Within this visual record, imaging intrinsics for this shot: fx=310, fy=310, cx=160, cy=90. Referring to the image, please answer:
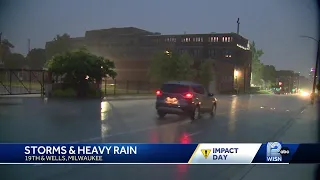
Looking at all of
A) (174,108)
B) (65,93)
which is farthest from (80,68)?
(174,108)

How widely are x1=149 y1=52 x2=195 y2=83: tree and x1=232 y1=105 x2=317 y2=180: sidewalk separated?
94 cm

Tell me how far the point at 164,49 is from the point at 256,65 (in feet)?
2.76

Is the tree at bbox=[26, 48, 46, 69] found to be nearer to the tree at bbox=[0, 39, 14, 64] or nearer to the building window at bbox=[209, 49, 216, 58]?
the tree at bbox=[0, 39, 14, 64]

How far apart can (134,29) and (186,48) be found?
479 mm

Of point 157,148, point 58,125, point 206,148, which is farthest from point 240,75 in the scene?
point 58,125

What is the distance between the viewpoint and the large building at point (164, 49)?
2543 mm

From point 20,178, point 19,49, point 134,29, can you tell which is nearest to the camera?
point 19,49

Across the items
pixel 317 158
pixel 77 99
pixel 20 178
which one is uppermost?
pixel 77 99

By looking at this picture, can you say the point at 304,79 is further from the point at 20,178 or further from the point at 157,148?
the point at 20,178

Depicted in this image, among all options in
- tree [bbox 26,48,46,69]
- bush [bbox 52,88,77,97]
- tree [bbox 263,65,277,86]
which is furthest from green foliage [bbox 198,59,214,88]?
tree [bbox 26,48,46,69]

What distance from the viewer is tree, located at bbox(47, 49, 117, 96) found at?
249cm

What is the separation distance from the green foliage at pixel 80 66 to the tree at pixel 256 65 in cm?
119

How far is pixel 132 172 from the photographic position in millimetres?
2771

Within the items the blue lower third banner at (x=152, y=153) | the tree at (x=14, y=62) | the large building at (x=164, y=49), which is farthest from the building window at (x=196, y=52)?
the tree at (x=14, y=62)
